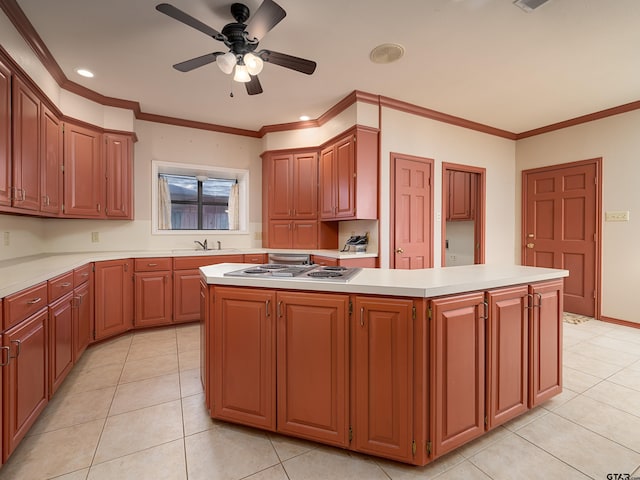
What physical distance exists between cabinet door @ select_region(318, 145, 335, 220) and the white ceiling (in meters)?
0.57

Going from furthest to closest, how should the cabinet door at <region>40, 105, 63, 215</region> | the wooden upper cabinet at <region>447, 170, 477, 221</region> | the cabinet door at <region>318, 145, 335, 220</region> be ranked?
the wooden upper cabinet at <region>447, 170, 477, 221</region> → the cabinet door at <region>318, 145, 335, 220</region> → the cabinet door at <region>40, 105, 63, 215</region>

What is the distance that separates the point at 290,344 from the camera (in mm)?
1562

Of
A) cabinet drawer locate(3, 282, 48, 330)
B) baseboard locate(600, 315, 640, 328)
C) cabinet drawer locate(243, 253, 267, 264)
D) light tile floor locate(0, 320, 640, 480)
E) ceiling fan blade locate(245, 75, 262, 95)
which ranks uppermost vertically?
ceiling fan blade locate(245, 75, 262, 95)

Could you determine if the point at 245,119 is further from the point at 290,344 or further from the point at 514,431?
the point at 514,431

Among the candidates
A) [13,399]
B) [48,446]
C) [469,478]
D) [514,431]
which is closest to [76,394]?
[48,446]

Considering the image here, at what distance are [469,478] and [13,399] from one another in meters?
2.26

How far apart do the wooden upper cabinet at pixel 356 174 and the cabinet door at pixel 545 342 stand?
1909 mm

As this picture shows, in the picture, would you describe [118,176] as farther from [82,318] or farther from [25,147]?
[82,318]

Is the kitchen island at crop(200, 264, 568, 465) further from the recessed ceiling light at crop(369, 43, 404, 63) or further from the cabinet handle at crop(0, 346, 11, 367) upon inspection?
the recessed ceiling light at crop(369, 43, 404, 63)

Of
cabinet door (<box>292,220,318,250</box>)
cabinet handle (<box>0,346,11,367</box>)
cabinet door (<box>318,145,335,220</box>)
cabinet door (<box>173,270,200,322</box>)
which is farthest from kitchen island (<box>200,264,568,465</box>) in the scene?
cabinet door (<box>292,220,318,250</box>)

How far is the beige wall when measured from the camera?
139 inches

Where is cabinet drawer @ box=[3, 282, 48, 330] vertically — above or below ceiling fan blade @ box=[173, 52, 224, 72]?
below

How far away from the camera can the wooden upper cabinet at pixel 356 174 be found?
3.35 metres

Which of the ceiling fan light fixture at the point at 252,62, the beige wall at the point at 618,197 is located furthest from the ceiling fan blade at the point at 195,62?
the beige wall at the point at 618,197
